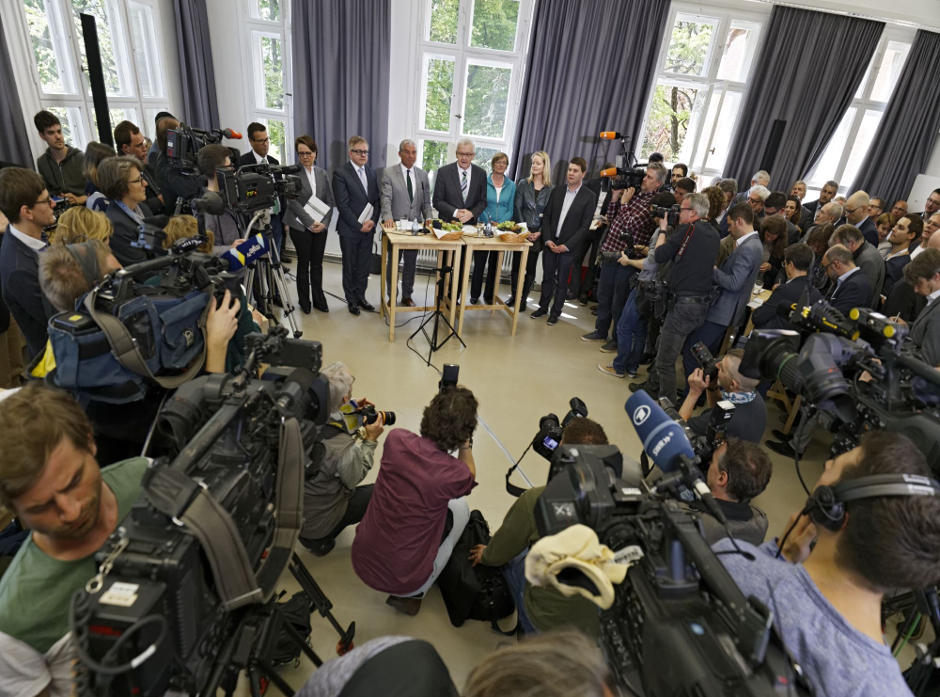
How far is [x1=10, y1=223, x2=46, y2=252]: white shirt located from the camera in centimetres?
227

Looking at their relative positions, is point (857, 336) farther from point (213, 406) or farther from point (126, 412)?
point (126, 412)

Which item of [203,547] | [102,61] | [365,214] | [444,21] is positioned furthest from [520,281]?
[102,61]

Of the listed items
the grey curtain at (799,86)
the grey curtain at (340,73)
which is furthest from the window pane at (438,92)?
the grey curtain at (799,86)

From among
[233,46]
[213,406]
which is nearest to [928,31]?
[233,46]

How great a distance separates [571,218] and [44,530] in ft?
15.4

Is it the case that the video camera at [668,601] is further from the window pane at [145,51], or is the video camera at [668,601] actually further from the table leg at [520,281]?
the window pane at [145,51]

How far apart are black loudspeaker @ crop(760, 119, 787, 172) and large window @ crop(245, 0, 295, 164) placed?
5824mm

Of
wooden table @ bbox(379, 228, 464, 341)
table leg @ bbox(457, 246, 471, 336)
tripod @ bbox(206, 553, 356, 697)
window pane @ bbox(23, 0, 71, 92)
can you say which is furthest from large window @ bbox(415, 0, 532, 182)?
tripod @ bbox(206, 553, 356, 697)

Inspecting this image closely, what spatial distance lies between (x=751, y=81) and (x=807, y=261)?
3.97 m

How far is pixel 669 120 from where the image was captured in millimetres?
6242

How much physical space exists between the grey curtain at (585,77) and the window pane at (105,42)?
4053 millimetres

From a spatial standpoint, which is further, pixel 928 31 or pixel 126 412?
pixel 928 31

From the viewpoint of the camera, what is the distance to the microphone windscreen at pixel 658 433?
1.20 meters

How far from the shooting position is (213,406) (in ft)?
3.85
